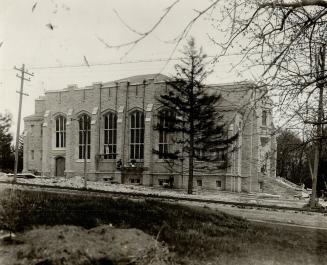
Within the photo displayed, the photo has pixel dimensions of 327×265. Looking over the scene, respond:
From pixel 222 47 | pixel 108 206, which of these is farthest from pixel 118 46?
pixel 108 206

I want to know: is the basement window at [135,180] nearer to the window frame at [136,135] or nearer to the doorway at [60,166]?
the window frame at [136,135]

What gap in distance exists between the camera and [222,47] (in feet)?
23.9

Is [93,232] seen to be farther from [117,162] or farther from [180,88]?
[117,162]

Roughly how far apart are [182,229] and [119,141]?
31.6 m

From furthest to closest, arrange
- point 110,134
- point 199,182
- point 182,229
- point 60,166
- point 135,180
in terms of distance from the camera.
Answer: point 60,166, point 110,134, point 135,180, point 199,182, point 182,229

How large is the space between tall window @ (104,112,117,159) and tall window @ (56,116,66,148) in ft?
14.4

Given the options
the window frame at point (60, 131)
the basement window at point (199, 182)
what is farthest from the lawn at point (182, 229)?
the window frame at point (60, 131)

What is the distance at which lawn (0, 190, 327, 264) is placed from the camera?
21.8 feet

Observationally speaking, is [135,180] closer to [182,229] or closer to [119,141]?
[119,141]

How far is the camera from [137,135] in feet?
128

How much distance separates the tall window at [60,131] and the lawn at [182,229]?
33.4m

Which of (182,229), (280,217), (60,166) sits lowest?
(280,217)

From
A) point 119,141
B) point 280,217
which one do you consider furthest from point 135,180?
point 280,217

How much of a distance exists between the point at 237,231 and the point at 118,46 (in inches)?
206
